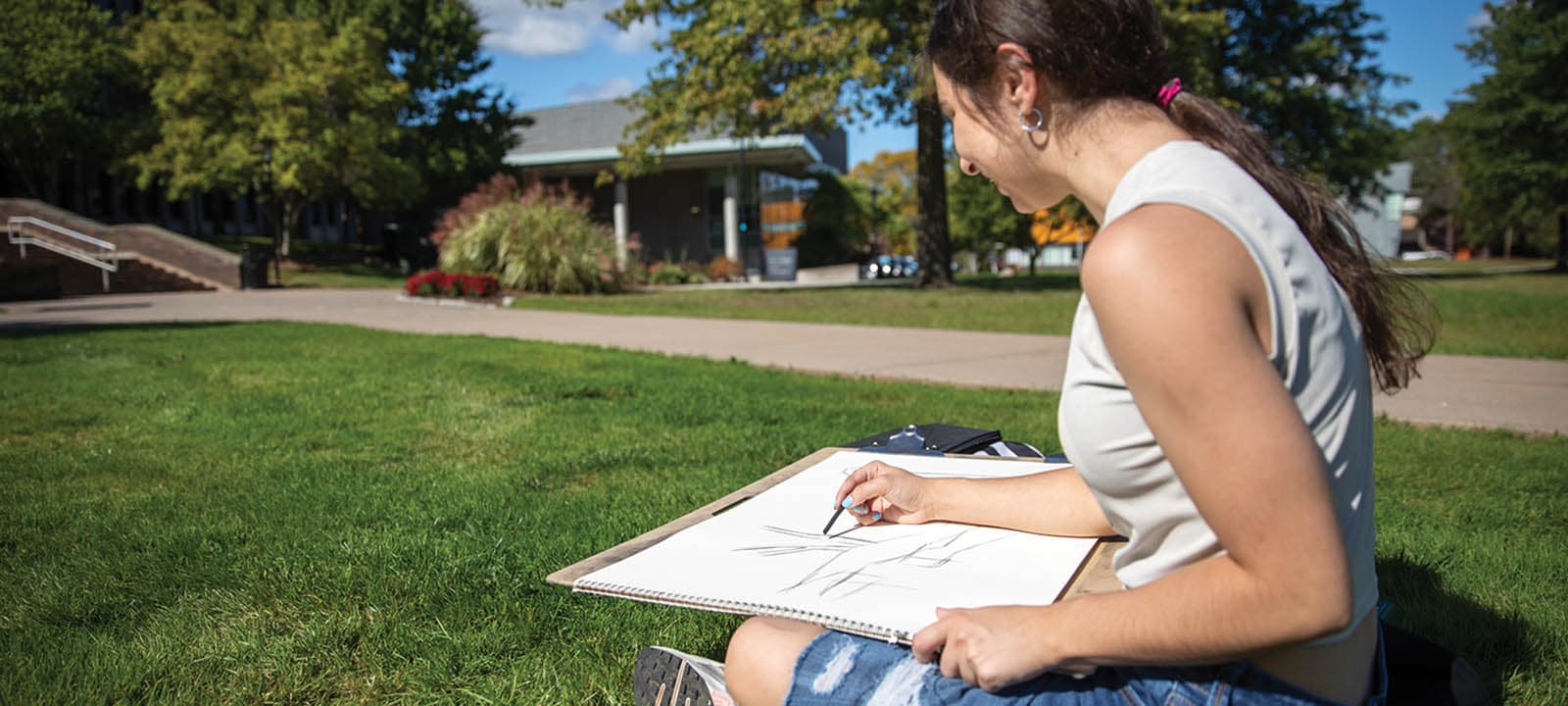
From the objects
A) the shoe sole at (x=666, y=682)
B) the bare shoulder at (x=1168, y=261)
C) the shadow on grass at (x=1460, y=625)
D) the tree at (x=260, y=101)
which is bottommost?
the shadow on grass at (x=1460, y=625)

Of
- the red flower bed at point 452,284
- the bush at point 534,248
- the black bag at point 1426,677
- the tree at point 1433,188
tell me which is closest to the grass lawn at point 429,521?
the black bag at point 1426,677

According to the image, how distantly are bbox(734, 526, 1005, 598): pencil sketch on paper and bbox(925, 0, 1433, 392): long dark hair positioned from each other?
0.76m

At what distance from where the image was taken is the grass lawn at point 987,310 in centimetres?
1078

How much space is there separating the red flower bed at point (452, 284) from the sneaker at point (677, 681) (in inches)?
662

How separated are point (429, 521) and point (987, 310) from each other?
488 inches

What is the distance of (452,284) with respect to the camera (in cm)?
1814

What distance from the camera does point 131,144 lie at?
33469mm

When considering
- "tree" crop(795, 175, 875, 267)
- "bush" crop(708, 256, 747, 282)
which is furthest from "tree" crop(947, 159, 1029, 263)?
"bush" crop(708, 256, 747, 282)

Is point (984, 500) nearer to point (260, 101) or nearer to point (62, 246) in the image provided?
point (62, 246)

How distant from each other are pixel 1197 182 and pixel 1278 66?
2976 cm

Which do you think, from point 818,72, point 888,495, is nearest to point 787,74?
point 818,72

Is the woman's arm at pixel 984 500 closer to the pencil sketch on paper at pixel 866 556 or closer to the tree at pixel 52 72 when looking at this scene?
the pencil sketch on paper at pixel 866 556

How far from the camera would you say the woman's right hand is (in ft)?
6.44

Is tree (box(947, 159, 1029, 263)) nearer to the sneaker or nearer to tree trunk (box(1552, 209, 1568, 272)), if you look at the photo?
tree trunk (box(1552, 209, 1568, 272))
